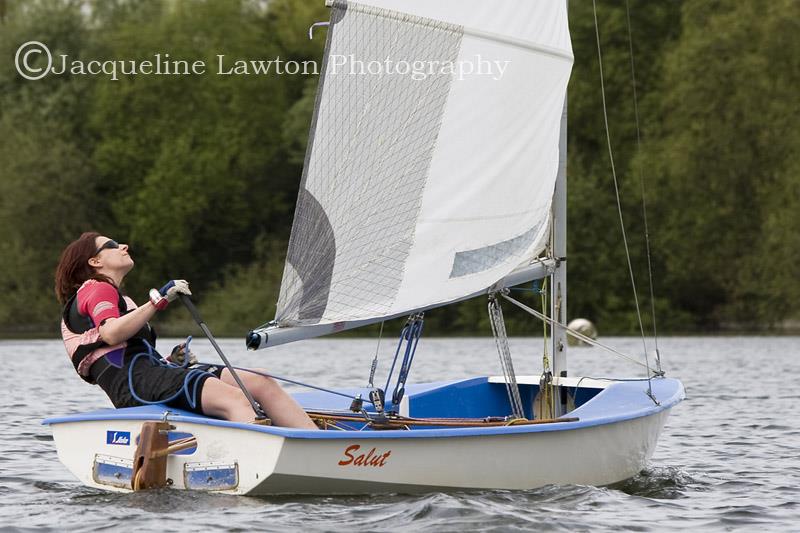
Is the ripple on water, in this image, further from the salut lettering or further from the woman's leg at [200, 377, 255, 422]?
the woman's leg at [200, 377, 255, 422]

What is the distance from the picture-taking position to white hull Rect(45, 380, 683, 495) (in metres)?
6.98

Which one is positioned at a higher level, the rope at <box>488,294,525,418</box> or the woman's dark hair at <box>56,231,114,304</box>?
the woman's dark hair at <box>56,231,114,304</box>

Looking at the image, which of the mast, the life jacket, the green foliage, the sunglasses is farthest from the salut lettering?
the green foliage

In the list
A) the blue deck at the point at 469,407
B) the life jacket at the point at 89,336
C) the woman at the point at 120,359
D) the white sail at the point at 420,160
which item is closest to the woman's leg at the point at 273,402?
the woman at the point at 120,359

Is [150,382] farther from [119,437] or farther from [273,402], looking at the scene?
[273,402]

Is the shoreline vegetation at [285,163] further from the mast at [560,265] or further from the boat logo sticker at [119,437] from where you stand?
the boat logo sticker at [119,437]

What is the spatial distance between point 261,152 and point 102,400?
28988 millimetres

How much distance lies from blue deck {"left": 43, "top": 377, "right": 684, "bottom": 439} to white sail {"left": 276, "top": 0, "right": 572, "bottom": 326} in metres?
0.93

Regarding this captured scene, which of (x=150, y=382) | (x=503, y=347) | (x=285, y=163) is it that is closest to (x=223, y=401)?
(x=150, y=382)

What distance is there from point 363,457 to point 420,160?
6.52 ft

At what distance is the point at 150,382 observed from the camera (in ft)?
24.3

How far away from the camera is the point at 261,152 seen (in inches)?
1719

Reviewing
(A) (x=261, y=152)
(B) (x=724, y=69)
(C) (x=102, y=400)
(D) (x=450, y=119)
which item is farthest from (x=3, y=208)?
(D) (x=450, y=119)

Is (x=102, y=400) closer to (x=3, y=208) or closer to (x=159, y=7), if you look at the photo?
(x=3, y=208)
